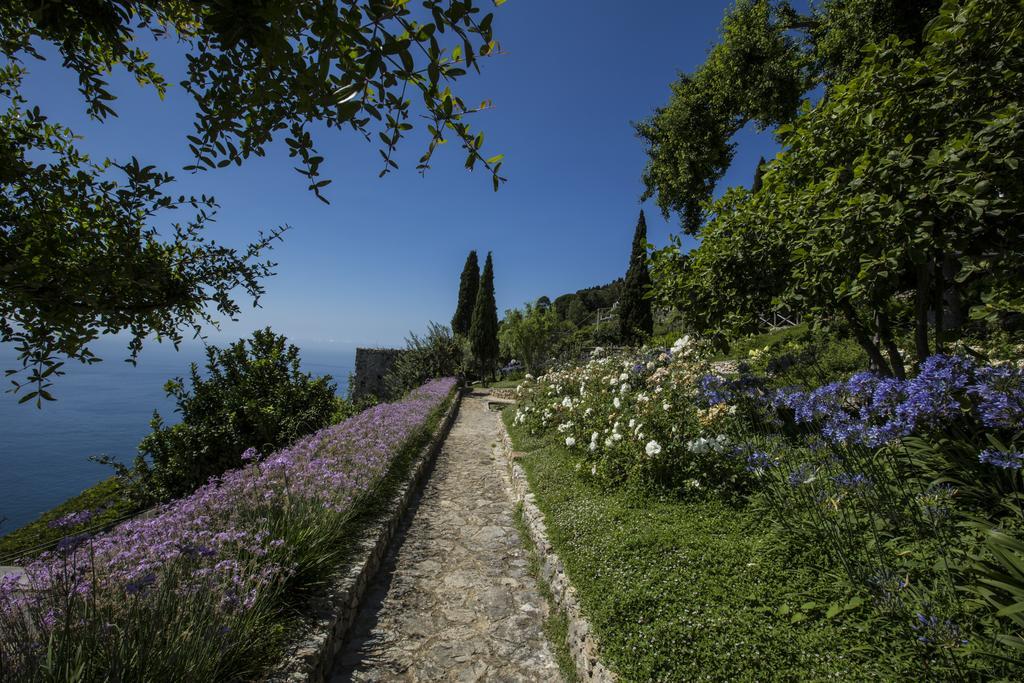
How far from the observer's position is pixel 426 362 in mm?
20203

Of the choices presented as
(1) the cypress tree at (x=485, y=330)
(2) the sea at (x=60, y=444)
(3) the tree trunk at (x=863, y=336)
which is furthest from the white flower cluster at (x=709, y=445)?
(1) the cypress tree at (x=485, y=330)

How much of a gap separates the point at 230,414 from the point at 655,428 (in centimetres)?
623

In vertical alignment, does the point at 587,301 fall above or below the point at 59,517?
above

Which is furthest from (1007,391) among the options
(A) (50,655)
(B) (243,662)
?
(A) (50,655)

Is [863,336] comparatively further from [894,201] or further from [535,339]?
[535,339]

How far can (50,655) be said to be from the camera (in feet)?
5.51

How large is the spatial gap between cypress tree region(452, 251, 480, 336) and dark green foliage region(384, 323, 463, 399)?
7.41m

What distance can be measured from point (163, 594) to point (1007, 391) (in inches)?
188

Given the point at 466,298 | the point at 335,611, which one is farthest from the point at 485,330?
the point at 335,611

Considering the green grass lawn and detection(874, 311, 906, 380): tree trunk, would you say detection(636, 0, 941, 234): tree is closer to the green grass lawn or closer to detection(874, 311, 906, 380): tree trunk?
detection(874, 311, 906, 380): tree trunk

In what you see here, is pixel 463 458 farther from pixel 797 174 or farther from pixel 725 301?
pixel 797 174

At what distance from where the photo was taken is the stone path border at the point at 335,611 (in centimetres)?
256

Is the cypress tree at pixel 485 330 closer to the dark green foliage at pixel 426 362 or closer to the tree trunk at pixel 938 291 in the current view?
the dark green foliage at pixel 426 362

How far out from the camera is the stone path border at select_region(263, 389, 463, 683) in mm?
2564
